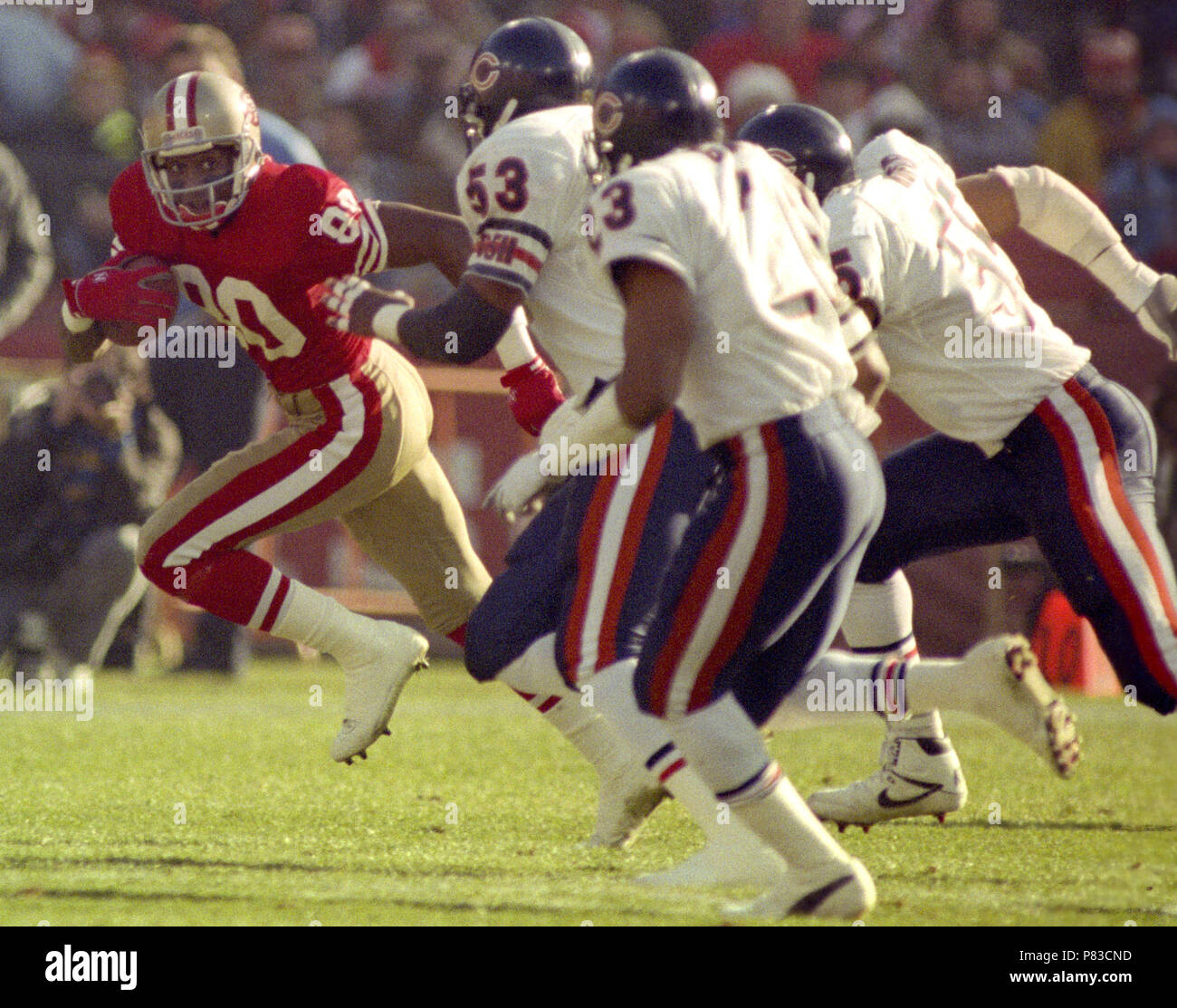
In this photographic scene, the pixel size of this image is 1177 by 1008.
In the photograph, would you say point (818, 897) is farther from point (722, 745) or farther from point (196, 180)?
point (196, 180)

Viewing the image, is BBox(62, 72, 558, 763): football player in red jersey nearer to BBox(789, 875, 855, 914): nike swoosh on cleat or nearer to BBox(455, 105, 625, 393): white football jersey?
BBox(455, 105, 625, 393): white football jersey

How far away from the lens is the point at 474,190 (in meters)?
4.11

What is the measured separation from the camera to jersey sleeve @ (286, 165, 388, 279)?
15.0 ft

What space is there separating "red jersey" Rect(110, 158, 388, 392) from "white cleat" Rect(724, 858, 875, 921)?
189cm

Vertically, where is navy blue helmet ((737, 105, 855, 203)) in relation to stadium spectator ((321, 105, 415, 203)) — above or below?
below

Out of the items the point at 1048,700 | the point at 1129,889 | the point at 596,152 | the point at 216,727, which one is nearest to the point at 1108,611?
the point at 1048,700

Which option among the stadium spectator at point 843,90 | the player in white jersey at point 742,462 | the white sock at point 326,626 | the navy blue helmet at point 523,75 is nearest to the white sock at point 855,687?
the player in white jersey at point 742,462

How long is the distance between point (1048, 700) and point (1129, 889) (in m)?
0.45

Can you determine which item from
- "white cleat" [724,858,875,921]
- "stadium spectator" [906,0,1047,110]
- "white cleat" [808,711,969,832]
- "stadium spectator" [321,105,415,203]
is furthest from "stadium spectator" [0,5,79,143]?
"white cleat" [724,858,875,921]

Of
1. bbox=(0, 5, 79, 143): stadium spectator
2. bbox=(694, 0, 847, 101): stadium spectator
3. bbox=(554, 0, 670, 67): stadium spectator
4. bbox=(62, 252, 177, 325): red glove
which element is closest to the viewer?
bbox=(62, 252, 177, 325): red glove

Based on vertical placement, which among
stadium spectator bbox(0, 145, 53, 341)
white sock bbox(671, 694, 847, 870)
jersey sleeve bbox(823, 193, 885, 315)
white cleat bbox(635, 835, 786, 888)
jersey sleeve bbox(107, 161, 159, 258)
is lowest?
white cleat bbox(635, 835, 786, 888)

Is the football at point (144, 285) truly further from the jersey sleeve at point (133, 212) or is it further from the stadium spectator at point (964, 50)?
the stadium spectator at point (964, 50)

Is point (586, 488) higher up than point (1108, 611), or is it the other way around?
point (586, 488)

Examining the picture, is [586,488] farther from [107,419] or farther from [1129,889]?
[107,419]
